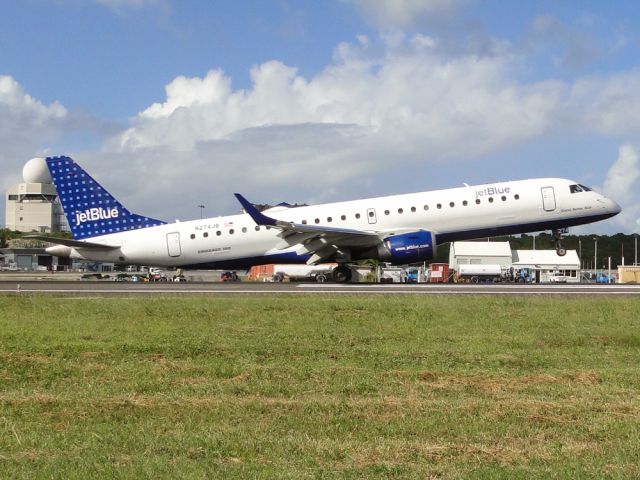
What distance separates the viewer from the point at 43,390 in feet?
34.5

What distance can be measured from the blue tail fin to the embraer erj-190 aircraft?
0.16 ft

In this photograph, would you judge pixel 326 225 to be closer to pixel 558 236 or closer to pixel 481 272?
pixel 558 236

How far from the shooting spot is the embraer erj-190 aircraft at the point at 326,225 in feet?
124

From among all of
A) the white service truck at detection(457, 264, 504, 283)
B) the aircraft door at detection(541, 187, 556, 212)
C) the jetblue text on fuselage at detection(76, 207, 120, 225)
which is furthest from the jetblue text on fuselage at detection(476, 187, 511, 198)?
the white service truck at detection(457, 264, 504, 283)

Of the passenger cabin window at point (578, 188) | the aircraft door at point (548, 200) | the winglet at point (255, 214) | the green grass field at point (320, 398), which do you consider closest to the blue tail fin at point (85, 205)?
the winglet at point (255, 214)

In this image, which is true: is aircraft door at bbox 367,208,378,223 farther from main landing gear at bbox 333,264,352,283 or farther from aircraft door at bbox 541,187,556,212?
aircraft door at bbox 541,187,556,212

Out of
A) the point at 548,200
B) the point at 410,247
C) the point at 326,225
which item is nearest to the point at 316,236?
the point at 326,225

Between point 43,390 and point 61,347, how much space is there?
417 cm

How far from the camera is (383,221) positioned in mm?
38875

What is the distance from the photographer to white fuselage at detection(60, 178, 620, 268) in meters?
37.9

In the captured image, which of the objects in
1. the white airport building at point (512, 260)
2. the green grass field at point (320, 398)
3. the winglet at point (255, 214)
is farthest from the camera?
the white airport building at point (512, 260)

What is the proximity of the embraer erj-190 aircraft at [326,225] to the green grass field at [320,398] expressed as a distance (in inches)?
713

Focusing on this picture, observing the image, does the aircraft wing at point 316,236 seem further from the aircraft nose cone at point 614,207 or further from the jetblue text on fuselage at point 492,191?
the aircraft nose cone at point 614,207

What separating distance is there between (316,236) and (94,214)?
38.6ft
